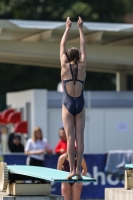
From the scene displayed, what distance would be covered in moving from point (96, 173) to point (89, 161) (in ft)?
1.15

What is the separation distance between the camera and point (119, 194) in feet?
43.0

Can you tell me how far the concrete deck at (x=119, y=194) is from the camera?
12656mm

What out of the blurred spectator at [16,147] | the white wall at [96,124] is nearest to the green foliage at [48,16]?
the white wall at [96,124]

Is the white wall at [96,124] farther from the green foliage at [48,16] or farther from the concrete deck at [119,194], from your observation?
the green foliage at [48,16]

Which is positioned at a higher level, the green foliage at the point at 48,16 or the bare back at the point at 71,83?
the green foliage at the point at 48,16

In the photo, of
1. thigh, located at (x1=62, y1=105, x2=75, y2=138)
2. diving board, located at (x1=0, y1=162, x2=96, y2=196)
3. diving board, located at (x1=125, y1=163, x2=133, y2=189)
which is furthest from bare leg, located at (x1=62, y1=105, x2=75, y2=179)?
diving board, located at (x1=125, y1=163, x2=133, y2=189)

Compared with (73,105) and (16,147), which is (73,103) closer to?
(73,105)

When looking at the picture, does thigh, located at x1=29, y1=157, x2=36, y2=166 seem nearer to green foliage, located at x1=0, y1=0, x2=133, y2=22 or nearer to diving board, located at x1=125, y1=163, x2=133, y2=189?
diving board, located at x1=125, y1=163, x2=133, y2=189

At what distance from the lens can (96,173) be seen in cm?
1934

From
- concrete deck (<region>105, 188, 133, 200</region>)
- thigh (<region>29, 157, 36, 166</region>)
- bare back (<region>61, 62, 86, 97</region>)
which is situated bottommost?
concrete deck (<region>105, 188, 133, 200</region>)

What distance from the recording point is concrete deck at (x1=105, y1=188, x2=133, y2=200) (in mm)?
12656

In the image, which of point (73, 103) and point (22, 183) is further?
point (22, 183)

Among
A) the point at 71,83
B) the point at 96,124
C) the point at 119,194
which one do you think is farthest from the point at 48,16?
the point at 71,83

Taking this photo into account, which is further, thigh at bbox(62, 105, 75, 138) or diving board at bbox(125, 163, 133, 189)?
diving board at bbox(125, 163, 133, 189)
